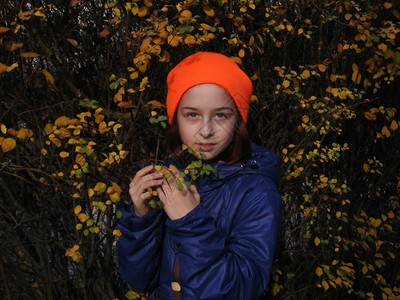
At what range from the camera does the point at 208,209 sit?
1425 mm

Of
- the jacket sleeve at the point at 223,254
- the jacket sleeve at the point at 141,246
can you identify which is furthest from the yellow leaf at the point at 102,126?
the jacket sleeve at the point at 223,254

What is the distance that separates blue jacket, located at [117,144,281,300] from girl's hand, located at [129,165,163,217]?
0.05 metres

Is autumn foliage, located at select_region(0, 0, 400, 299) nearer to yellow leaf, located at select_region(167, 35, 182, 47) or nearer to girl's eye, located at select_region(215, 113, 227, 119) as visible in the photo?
yellow leaf, located at select_region(167, 35, 182, 47)

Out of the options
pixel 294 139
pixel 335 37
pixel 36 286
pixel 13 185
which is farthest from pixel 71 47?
pixel 335 37

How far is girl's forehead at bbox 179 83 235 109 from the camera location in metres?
1.35

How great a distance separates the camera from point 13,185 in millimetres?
2447

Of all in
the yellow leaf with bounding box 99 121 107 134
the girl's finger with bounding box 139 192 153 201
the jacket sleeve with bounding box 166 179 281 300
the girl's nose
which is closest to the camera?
the jacket sleeve with bounding box 166 179 281 300

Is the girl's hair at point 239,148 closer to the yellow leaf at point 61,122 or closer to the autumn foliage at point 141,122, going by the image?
Answer: the autumn foliage at point 141,122

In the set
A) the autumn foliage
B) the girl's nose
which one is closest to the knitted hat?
the girl's nose

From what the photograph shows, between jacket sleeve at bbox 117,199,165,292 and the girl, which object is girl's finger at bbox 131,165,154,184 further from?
jacket sleeve at bbox 117,199,165,292

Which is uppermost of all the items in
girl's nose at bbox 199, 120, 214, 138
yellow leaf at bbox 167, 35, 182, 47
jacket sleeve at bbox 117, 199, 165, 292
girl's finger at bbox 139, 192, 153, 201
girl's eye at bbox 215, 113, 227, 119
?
yellow leaf at bbox 167, 35, 182, 47

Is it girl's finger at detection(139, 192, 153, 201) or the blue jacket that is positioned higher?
girl's finger at detection(139, 192, 153, 201)

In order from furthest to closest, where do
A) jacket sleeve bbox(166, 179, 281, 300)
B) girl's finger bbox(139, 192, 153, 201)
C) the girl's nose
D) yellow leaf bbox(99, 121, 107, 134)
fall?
1. yellow leaf bbox(99, 121, 107, 134)
2. the girl's nose
3. girl's finger bbox(139, 192, 153, 201)
4. jacket sleeve bbox(166, 179, 281, 300)

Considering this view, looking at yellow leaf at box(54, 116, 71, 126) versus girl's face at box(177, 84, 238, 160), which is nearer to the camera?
girl's face at box(177, 84, 238, 160)
